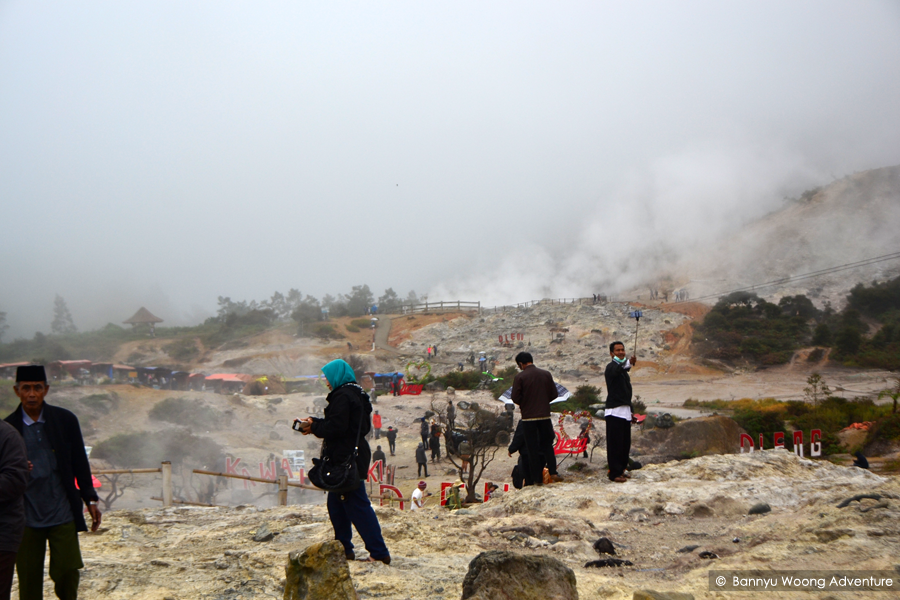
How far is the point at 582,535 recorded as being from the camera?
4449 millimetres

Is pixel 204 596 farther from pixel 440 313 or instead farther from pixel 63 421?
pixel 440 313

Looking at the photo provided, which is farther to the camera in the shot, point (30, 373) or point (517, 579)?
point (30, 373)

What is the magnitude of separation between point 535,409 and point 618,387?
0.91 m

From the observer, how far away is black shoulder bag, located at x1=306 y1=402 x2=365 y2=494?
11.3 ft

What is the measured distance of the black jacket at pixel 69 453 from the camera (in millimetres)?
2893

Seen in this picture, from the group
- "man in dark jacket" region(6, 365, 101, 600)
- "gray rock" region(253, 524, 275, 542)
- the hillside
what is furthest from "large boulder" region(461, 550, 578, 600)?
the hillside

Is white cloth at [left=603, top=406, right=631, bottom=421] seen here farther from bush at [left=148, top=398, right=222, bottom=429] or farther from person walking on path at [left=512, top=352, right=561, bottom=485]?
bush at [left=148, top=398, right=222, bottom=429]

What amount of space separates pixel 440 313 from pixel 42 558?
57.0 metres

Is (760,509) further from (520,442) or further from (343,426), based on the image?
(343,426)

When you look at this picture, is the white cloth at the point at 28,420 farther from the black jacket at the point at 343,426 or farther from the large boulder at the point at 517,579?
the large boulder at the point at 517,579

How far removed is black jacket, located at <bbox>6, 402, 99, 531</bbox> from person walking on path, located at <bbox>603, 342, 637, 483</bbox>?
4.56 meters

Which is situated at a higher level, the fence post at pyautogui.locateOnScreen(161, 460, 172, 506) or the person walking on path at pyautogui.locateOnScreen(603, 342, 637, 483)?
the person walking on path at pyautogui.locateOnScreen(603, 342, 637, 483)

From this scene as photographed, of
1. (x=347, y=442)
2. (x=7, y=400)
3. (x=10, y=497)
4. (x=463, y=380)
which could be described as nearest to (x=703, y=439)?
(x=347, y=442)

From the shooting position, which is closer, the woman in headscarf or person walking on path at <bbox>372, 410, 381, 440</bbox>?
the woman in headscarf
